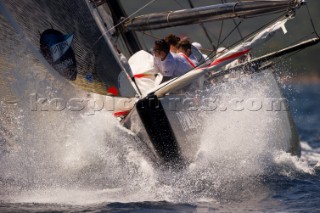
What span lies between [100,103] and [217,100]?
1301 mm

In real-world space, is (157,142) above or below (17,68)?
below

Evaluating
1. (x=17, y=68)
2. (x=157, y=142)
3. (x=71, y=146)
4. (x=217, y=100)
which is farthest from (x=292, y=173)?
(x=17, y=68)

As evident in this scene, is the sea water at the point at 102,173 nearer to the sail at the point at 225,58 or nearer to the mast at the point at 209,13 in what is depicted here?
the sail at the point at 225,58

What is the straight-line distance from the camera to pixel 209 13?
18.2 ft

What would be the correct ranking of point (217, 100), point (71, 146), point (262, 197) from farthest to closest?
point (217, 100), point (71, 146), point (262, 197)

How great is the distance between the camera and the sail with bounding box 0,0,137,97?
16.5 ft

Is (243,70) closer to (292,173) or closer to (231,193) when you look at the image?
(292,173)

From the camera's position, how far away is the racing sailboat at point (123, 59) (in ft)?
16.6

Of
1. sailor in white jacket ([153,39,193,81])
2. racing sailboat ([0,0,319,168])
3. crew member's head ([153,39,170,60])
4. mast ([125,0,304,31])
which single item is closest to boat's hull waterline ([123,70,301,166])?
racing sailboat ([0,0,319,168])

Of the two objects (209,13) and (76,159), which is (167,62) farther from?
(76,159)

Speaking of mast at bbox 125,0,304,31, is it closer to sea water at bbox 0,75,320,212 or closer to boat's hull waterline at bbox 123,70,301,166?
boat's hull waterline at bbox 123,70,301,166

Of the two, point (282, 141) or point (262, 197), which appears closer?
point (262, 197)

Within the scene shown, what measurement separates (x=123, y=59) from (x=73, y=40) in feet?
1.55

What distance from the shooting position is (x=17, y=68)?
514 cm
